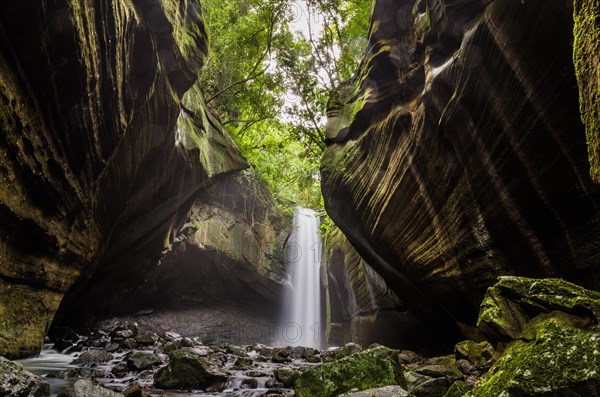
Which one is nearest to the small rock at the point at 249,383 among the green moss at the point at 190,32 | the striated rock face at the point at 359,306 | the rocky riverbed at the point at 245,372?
the rocky riverbed at the point at 245,372

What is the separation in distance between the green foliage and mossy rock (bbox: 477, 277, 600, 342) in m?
12.6

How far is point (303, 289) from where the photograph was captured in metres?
20.5

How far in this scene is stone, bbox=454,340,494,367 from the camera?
6.10 m

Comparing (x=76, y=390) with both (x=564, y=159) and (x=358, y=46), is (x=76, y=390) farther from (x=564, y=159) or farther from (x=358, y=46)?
(x=358, y=46)

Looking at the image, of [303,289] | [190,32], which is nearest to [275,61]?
[190,32]

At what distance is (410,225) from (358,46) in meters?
9.68

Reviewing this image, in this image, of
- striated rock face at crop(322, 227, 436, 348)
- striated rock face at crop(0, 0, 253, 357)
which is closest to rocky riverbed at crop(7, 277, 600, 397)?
striated rock face at crop(0, 0, 253, 357)

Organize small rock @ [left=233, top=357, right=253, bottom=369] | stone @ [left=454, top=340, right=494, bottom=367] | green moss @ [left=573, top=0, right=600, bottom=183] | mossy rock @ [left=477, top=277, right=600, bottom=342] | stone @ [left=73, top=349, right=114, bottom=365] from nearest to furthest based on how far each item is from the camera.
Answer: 1. green moss @ [left=573, top=0, right=600, bottom=183]
2. mossy rock @ [left=477, top=277, right=600, bottom=342]
3. stone @ [left=454, top=340, right=494, bottom=367]
4. stone @ [left=73, top=349, right=114, bottom=365]
5. small rock @ [left=233, top=357, right=253, bottom=369]

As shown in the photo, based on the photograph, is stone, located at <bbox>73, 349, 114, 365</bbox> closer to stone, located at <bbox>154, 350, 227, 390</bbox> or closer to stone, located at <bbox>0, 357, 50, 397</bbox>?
stone, located at <bbox>154, 350, 227, 390</bbox>

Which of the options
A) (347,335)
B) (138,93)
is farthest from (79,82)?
(347,335)

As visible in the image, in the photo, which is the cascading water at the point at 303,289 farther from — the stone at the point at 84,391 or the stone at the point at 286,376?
the stone at the point at 84,391

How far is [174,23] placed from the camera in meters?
7.40

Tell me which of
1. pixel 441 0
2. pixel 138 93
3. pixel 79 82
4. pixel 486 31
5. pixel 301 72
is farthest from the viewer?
pixel 301 72

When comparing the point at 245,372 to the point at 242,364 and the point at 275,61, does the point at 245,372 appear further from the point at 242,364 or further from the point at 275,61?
the point at 275,61
